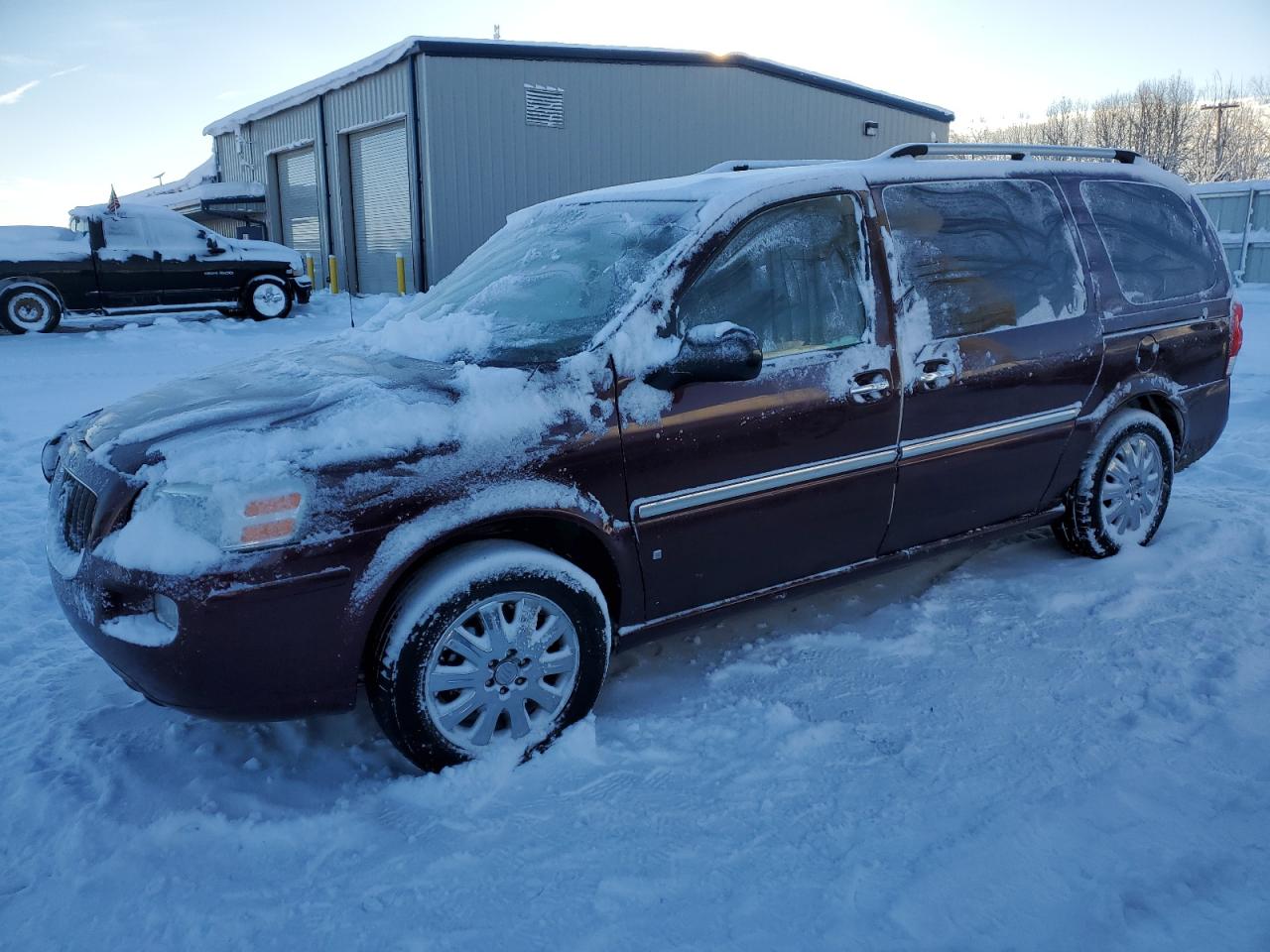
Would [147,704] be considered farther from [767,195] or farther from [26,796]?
[767,195]

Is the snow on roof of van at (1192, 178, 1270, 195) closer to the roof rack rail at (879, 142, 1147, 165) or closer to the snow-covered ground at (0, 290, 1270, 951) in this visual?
the roof rack rail at (879, 142, 1147, 165)

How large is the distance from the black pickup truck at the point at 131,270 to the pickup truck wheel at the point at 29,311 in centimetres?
1

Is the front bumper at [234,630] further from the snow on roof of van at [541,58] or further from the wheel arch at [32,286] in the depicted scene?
the snow on roof of van at [541,58]

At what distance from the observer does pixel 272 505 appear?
2527 millimetres

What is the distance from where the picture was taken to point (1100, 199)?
170 inches

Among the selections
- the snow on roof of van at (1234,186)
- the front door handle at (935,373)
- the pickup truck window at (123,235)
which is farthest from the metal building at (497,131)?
the front door handle at (935,373)

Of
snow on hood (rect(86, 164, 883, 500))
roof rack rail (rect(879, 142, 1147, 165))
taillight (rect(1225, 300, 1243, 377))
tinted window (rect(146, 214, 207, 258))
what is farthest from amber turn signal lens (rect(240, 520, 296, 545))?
tinted window (rect(146, 214, 207, 258))

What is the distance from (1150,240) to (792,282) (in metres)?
2.12

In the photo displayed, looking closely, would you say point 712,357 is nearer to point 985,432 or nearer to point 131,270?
point 985,432

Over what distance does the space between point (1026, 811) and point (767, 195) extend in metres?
2.08

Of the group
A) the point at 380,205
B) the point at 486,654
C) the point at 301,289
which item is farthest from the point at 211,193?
the point at 486,654

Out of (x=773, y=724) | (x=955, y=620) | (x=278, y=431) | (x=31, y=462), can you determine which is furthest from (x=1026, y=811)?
(x=31, y=462)

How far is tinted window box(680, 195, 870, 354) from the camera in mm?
3225

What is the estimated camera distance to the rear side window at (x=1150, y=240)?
14.1ft
